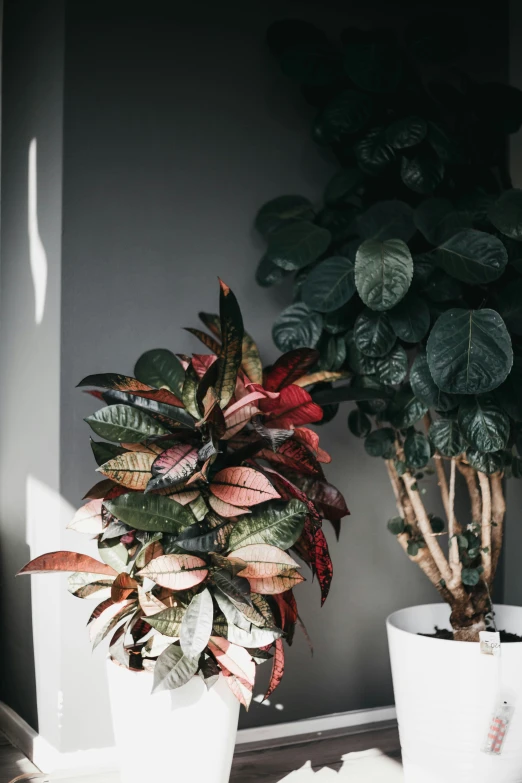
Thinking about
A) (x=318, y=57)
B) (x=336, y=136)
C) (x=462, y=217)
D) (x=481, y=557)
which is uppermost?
(x=318, y=57)

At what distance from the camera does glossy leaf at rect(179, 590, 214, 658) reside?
1.58 m

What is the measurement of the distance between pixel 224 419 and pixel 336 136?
3.36ft

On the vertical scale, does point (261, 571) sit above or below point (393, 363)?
below

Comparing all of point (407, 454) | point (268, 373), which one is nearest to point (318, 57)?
point (268, 373)

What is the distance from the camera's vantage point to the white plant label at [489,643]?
192 centimetres

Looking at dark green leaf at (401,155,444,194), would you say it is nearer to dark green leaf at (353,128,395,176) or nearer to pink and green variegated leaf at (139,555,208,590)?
dark green leaf at (353,128,395,176)

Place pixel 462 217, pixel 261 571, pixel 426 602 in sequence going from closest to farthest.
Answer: pixel 261 571 < pixel 462 217 < pixel 426 602

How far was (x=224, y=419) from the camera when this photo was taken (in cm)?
175

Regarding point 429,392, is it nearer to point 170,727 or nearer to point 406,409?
point 406,409

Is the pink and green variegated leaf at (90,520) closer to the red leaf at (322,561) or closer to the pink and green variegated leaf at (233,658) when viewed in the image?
the pink and green variegated leaf at (233,658)

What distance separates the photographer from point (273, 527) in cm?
172

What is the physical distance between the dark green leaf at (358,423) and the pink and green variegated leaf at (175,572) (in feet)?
2.62

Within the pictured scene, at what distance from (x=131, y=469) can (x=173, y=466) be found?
0.40ft

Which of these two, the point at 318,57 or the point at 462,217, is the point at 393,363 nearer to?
the point at 462,217
